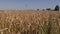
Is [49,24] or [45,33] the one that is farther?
[49,24]

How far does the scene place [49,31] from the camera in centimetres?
240

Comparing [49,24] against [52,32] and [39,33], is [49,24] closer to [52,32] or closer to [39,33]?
[52,32]

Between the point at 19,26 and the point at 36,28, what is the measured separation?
0.41m

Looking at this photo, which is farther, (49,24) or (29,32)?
(49,24)

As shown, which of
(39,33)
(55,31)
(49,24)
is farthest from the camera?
(49,24)

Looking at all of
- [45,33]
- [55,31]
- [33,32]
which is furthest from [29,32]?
[55,31]

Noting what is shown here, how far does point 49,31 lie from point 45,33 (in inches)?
4.6

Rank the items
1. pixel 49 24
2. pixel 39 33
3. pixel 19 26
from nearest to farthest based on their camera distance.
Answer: pixel 39 33 → pixel 49 24 → pixel 19 26

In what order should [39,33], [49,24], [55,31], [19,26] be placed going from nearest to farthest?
[39,33], [55,31], [49,24], [19,26]

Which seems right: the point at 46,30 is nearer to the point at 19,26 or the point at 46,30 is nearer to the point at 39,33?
the point at 39,33

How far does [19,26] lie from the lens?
9.12 ft

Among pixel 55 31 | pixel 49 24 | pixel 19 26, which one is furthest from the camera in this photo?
pixel 19 26

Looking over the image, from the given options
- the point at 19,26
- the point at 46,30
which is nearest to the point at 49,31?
the point at 46,30

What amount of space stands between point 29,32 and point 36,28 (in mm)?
189
